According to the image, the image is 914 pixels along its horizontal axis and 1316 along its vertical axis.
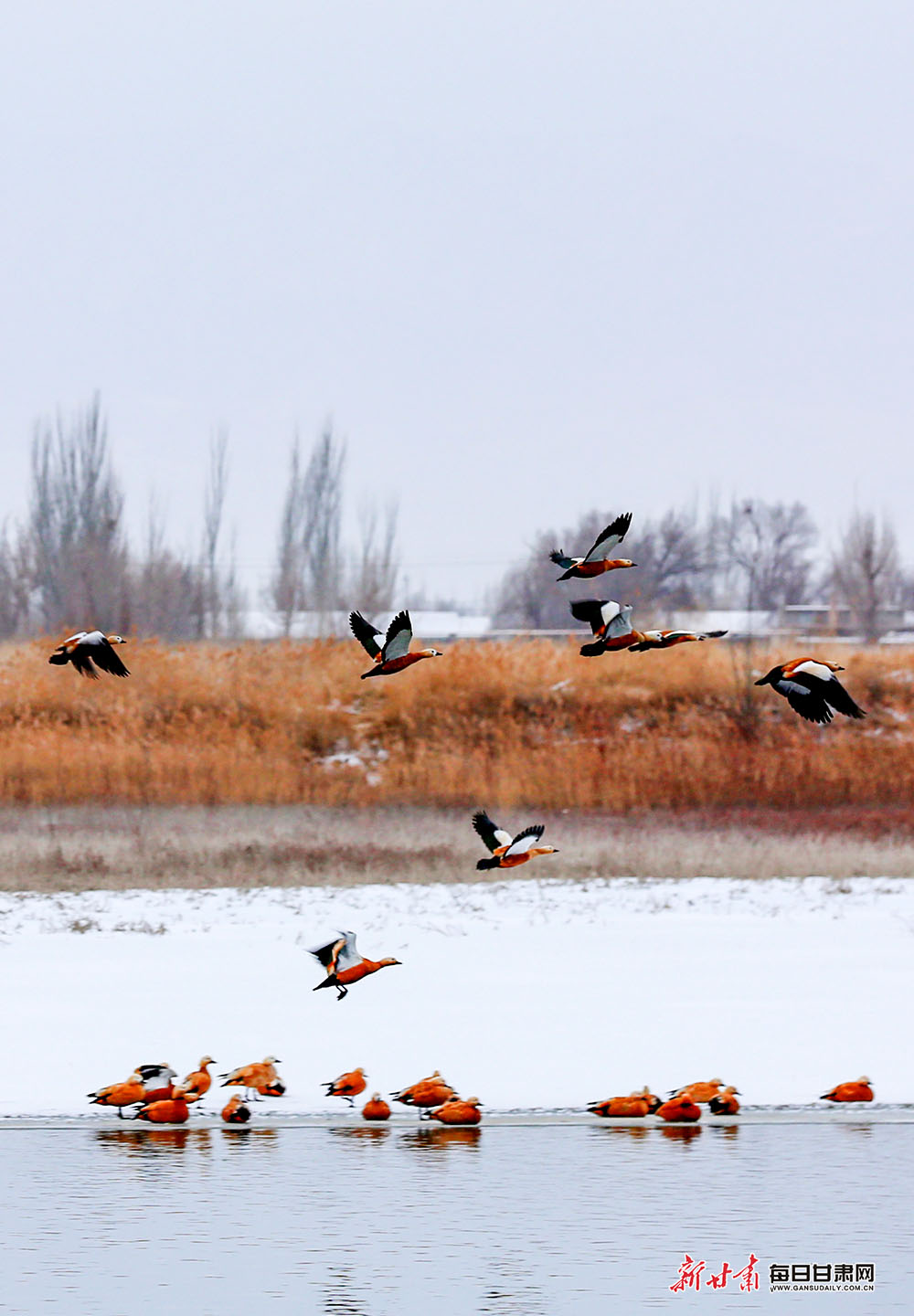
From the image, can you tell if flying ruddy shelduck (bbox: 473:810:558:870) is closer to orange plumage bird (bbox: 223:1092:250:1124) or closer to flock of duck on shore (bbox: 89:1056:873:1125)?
flock of duck on shore (bbox: 89:1056:873:1125)

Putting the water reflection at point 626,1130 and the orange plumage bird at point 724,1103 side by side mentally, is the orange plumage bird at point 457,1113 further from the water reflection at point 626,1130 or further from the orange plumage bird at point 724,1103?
the orange plumage bird at point 724,1103

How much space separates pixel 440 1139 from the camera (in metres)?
9.83

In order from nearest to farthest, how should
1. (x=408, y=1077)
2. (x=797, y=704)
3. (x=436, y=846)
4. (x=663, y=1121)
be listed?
(x=797, y=704)
(x=663, y=1121)
(x=408, y=1077)
(x=436, y=846)

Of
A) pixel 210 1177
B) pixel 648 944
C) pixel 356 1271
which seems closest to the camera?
pixel 356 1271

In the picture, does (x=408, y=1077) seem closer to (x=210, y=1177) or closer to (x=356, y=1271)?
(x=210, y=1177)

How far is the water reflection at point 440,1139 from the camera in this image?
9625 mm

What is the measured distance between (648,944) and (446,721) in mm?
14709

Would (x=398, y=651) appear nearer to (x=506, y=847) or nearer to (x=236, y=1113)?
(x=506, y=847)

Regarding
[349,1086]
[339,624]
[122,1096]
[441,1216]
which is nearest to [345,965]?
[441,1216]

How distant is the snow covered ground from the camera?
1155cm

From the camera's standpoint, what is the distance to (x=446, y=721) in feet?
102

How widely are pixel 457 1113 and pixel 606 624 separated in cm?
525

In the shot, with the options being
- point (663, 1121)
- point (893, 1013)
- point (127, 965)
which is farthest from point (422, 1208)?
point (127, 965)

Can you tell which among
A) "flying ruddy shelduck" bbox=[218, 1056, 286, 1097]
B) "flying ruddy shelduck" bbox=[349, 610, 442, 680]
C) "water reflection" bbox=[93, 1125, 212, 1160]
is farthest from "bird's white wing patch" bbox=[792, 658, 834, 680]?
"flying ruddy shelduck" bbox=[218, 1056, 286, 1097]
